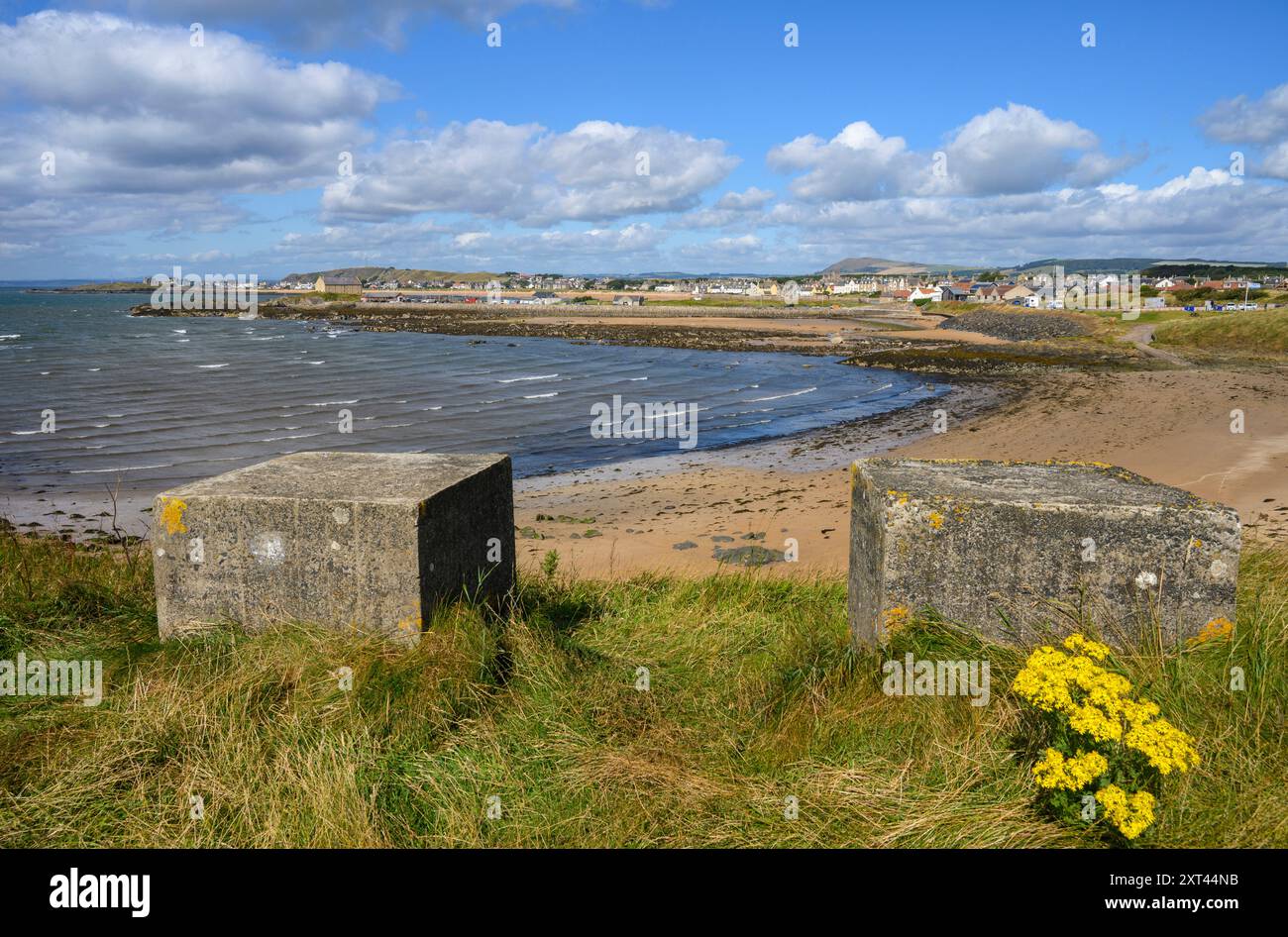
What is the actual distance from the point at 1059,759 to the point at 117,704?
368cm

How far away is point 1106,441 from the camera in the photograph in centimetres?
2155

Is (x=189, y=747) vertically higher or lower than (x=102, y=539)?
higher

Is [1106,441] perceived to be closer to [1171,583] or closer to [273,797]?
[1171,583]

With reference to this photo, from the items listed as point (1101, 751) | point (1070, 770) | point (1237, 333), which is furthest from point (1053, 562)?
point (1237, 333)

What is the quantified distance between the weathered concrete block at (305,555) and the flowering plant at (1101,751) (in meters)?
2.78

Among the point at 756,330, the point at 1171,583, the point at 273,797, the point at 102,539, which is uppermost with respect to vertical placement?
the point at 756,330

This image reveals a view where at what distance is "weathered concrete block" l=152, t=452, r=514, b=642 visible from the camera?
4262 millimetres

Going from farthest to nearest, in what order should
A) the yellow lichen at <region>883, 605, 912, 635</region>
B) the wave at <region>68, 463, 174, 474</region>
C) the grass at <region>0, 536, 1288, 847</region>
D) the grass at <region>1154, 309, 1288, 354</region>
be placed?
the grass at <region>1154, 309, 1288, 354</region> → the wave at <region>68, 463, 174, 474</region> → the yellow lichen at <region>883, 605, 912, 635</region> → the grass at <region>0, 536, 1288, 847</region>

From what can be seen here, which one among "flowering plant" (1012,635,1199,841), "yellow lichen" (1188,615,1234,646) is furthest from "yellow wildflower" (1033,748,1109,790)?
"yellow lichen" (1188,615,1234,646)

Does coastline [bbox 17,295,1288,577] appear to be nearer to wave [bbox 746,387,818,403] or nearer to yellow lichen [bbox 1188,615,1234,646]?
yellow lichen [bbox 1188,615,1234,646]

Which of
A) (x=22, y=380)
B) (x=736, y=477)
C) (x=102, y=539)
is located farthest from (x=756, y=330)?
(x=102, y=539)

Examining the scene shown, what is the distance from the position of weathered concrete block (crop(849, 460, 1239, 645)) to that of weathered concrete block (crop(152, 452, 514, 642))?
2.21 m

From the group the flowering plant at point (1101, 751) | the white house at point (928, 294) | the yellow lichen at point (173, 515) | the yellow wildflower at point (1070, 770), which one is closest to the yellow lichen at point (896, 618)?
the flowering plant at point (1101, 751)

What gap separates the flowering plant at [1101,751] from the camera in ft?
9.08
